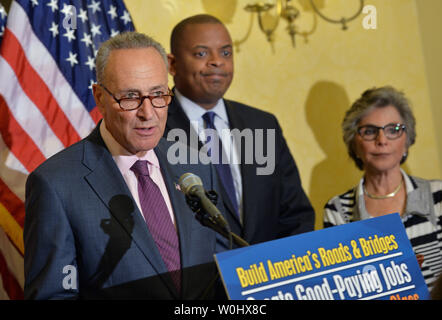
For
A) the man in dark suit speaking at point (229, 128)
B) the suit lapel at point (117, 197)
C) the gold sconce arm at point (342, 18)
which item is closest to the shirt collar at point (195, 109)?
the man in dark suit speaking at point (229, 128)

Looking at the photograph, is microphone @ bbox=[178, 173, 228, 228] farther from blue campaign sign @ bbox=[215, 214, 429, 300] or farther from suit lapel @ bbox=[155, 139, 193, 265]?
suit lapel @ bbox=[155, 139, 193, 265]

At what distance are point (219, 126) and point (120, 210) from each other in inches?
43.9

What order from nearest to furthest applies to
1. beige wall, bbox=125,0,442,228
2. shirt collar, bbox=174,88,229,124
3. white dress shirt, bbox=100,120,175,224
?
white dress shirt, bbox=100,120,175,224 < shirt collar, bbox=174,88,229,124 < beige wall, bbox=125,0,442,228

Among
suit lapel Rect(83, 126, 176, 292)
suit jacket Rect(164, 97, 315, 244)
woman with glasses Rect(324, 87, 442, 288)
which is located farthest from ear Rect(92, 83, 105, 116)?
woman with glasses Rect(324, 87, 442, 288)

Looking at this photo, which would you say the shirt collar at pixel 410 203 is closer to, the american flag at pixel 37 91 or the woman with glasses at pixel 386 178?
the woman with glasses at pixel 386 178

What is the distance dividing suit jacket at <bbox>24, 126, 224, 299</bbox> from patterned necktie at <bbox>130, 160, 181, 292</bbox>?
27mm

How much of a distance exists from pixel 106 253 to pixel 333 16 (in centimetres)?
267

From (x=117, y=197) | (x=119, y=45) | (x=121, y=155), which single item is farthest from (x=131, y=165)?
(x=119, y=45)

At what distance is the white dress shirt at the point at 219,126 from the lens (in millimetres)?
2613

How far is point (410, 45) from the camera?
3873 mm

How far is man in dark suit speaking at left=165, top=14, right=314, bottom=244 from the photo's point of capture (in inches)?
101

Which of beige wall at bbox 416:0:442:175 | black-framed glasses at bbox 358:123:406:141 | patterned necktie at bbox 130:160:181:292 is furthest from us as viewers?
beige wall at bbox 416:0:442:175
